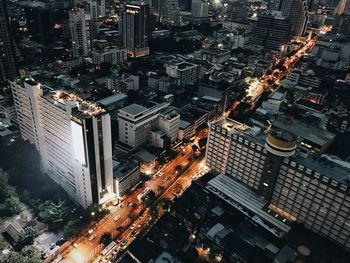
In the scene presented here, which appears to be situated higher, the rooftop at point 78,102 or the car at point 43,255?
the rooftop at point 78,102

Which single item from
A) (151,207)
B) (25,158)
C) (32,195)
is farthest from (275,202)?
(25,158)

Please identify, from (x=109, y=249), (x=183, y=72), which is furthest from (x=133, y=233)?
(x=183, y=72)

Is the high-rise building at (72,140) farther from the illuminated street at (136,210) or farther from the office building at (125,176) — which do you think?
the illuminated street at (136,210)

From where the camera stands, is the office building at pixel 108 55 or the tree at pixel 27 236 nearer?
the tree at pixel 27 236

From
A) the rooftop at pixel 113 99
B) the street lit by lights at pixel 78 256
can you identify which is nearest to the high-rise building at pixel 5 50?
the rooftop at pixel 113 99

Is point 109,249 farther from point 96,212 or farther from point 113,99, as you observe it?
point 113,99
